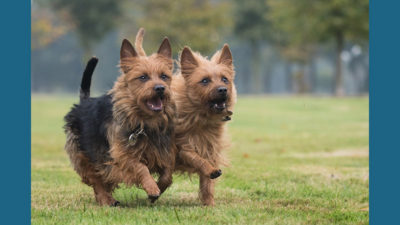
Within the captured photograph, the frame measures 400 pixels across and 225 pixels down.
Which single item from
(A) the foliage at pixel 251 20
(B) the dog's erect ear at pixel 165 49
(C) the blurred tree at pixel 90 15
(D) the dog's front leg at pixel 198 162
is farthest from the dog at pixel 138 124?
(A) the foliage at pixel 251 20

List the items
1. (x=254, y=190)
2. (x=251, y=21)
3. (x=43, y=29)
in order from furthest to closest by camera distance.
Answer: (x=251, y=21)
(x=43, y=29)
(x=254, y=190)

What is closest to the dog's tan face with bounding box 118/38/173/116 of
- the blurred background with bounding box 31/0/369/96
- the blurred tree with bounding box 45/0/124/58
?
the blurred background with bounding box 31/0/369/96

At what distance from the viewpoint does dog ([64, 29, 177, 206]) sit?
20.4 ft

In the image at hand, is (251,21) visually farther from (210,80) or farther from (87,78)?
(210,80)

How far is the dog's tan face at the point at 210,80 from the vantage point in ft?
21.5

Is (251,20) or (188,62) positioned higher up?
(251,20)

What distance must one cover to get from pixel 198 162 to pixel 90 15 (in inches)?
1752

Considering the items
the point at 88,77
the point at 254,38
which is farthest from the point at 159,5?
the point at 88,77

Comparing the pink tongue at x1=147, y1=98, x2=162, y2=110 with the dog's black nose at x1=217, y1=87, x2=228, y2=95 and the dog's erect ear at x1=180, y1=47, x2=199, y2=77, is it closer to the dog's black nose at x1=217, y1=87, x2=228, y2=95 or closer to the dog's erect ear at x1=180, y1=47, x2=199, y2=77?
the dog's black nose at x1=217, y1=87, x2=228, y2=95

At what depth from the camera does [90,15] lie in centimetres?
4944

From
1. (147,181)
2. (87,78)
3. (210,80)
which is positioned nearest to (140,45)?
(210,80)

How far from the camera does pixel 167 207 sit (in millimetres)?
6645

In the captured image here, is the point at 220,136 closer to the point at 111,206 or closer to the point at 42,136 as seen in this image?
the point at 111,206

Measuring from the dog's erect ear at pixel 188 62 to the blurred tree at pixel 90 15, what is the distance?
140ft
